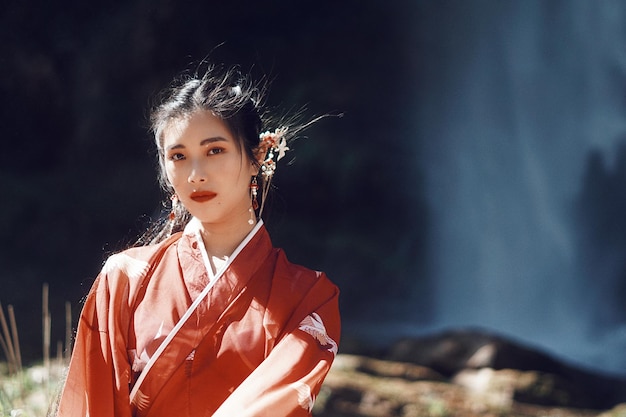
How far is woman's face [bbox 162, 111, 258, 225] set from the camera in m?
1.46

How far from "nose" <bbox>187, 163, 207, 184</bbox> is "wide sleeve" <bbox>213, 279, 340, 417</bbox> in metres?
0.31

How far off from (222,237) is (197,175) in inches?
6.5

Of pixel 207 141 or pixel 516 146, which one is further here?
pixel 516 146

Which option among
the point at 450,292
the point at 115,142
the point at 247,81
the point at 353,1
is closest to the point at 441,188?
the point at 450,292

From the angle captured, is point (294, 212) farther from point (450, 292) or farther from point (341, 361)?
point (341, 361)

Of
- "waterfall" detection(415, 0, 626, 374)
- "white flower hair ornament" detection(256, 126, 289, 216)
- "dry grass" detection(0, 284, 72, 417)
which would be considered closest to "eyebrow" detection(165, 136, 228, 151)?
"white flower hair ornament" detection(256, 126, 289, 216)

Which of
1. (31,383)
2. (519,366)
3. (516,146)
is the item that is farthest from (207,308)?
(516,146)

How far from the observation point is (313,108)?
8.59m

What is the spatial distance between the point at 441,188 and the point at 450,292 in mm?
1412

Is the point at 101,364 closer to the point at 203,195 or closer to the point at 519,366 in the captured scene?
the point at 203,195

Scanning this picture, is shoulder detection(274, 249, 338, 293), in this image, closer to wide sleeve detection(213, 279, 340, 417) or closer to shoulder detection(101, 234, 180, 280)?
wide sleeve detection(213, 279, 340, 417)

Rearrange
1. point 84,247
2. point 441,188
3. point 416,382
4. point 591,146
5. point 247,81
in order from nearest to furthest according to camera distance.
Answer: point 247,81
point 416,382
point 84,247
point 591,146
point 441,188

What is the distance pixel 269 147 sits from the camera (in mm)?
1618

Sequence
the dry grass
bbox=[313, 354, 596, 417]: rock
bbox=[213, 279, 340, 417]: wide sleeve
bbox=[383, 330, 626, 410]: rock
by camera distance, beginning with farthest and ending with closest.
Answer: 1. bbox=[383, 330, 626, 410]: rock
2. bbox=[313, 354, 596, 417]: rock
3. the dry grass
4. bbox=[213, 279, 340, 417]: wide sleeve
